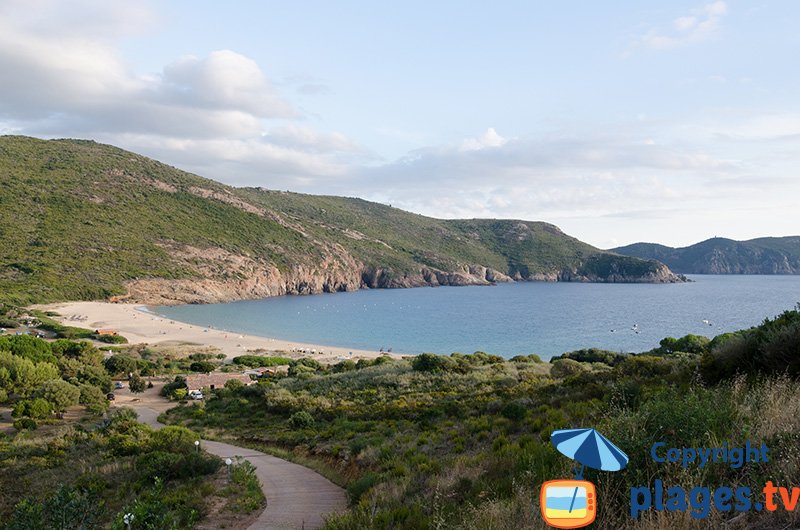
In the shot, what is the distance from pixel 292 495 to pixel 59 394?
2261 centimetres

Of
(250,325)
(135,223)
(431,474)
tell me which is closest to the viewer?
(431,474)

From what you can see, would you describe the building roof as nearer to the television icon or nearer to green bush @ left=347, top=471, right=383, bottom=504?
green bush @ left=347, top=471, right=383, bottom=504

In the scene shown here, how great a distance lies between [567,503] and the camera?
412 cm

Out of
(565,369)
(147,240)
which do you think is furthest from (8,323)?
(565,369)

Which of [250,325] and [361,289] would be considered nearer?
[250,325]

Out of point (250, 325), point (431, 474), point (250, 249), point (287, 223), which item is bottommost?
point (250, 325)

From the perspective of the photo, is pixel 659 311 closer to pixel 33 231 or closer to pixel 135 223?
pixel 135 223

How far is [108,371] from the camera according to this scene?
39875 mm

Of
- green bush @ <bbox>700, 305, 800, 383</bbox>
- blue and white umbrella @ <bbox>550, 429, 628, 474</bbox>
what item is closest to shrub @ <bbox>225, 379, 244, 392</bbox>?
green bush @ <bbox>700, 305, 800, 383</bbox>

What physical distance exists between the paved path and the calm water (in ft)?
158

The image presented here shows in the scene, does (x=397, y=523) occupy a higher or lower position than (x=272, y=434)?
higher

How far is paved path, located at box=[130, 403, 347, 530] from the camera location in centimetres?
942

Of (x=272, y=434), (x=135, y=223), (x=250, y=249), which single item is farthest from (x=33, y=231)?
(x=272, y=434)

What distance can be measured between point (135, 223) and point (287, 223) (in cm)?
5269
